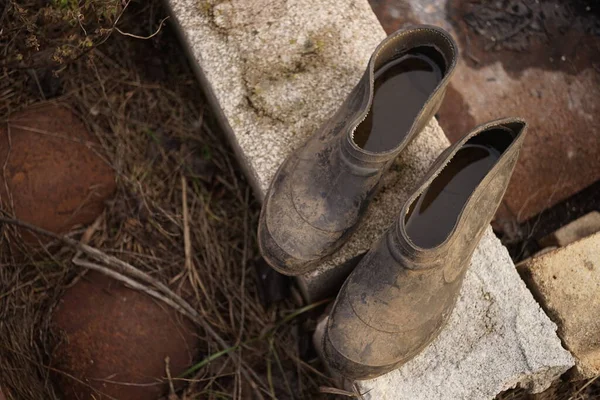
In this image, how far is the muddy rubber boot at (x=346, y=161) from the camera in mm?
2006

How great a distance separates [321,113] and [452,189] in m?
0.60

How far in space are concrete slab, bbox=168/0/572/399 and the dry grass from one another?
0.83 ft

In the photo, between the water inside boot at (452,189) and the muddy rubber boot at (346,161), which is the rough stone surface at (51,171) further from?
the water inside boot at (452,189)

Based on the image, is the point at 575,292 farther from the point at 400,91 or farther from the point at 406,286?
the point at 400,91

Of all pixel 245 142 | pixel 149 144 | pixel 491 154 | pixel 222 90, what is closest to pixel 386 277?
pixel 491 154

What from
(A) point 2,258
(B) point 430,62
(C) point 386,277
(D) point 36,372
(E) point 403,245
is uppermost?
(B) point 430,62

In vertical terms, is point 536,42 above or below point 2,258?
above

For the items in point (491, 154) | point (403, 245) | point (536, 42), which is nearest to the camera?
point (403, 245)

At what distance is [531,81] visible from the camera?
2898 millimetres

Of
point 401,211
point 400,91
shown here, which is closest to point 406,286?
point 401,211

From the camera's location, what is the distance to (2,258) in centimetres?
246

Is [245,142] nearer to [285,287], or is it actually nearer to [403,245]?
[285,287]

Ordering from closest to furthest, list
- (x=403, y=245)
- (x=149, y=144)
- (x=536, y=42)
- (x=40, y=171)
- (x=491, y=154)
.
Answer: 1. (x=403, y=245)
2. (x=491, y=154)
3. (x=40, y=171)
4. (x=149, y=144)
5. (x=536, y=42)

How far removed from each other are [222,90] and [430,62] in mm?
828
